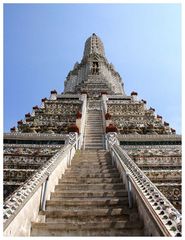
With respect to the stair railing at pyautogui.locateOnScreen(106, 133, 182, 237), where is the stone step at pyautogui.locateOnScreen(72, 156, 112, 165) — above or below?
above

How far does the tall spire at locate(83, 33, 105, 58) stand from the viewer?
53.6m

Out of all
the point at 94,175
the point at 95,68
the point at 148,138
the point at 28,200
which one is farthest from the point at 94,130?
the point at 95,68

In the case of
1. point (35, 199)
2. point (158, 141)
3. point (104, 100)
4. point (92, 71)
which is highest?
point (92, 71)

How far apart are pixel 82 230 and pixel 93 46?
5203 cm

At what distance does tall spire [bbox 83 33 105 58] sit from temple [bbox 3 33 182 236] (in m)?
33.9

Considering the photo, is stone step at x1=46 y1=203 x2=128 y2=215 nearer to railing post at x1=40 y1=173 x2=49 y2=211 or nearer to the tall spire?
railing post at x1=40 y1=173 x2=49 y2=211

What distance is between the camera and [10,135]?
1579 centimetres

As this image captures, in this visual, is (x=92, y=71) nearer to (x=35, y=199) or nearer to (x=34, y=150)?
(x=34, y=150)

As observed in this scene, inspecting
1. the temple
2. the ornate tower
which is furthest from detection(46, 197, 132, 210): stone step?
the ornate tower

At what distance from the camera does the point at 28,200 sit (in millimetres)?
6352

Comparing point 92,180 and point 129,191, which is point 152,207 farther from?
point 92,180

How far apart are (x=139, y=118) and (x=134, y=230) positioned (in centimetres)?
1672

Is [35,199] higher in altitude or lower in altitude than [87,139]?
lower

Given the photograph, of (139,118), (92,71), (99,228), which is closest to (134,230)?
(99,228)
